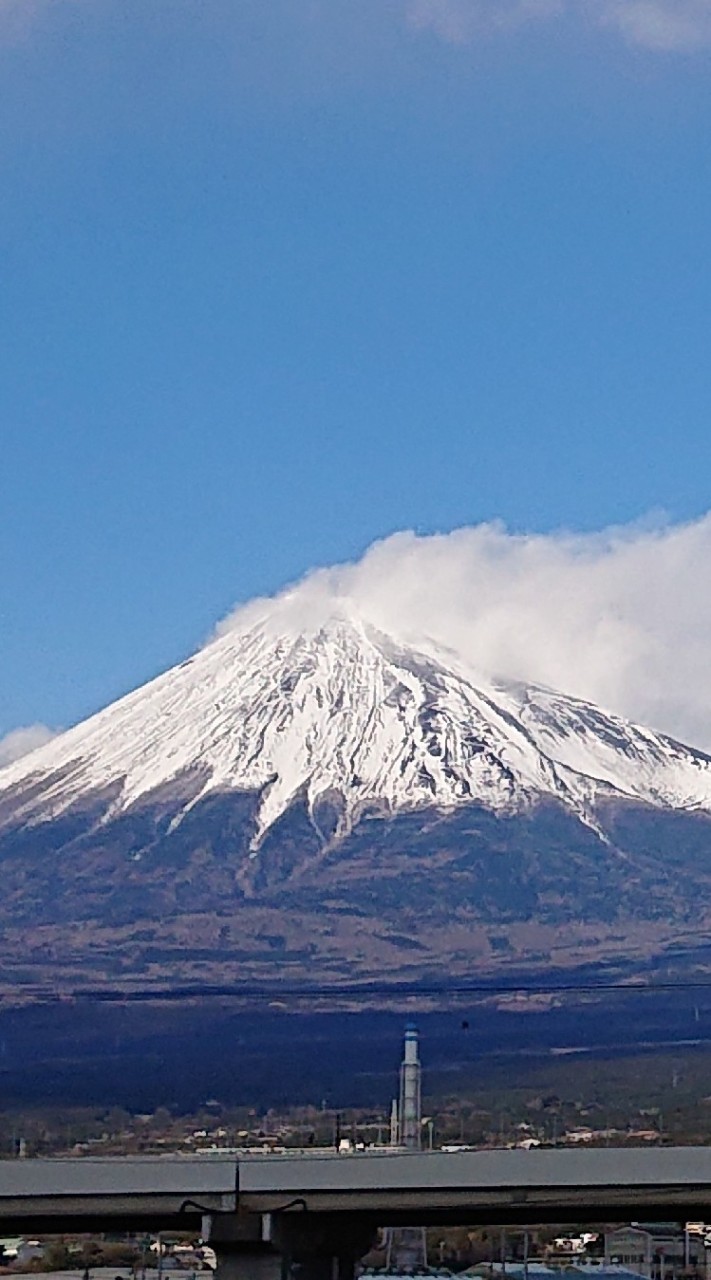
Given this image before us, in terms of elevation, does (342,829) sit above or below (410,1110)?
above

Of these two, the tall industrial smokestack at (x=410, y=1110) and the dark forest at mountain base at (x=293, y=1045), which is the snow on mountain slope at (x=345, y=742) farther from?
the tall industrial smokestack at (x=410, y=1110)

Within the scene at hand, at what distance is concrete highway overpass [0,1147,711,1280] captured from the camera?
108 ft

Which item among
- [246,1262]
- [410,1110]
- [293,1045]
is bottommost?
[246,1262]

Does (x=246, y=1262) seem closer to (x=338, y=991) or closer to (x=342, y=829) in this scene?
(x=338, y=991)

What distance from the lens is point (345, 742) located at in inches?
6280

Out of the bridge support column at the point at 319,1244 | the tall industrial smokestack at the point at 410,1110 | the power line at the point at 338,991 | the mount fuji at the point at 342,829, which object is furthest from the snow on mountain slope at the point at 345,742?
A: the bridge support column at the point at 319,1244

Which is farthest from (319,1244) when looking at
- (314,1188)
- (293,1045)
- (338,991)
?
(338,991)

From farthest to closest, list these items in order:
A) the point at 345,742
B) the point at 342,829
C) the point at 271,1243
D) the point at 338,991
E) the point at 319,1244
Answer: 1. the point at 345,742
2. the point at 342,829
3. the point at 338,991
4. the point at 319,1244
5. the point at 271,1243

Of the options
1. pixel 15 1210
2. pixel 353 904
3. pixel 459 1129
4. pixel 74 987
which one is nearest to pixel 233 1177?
pixel 15 1210

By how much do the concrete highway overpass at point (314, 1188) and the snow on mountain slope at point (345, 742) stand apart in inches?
4225

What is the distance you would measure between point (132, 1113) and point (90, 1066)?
14389 mm

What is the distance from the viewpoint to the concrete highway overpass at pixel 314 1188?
32.9 metres

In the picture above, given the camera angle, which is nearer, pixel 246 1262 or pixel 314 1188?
pixel 246 1262

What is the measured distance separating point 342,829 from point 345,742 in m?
15.6
